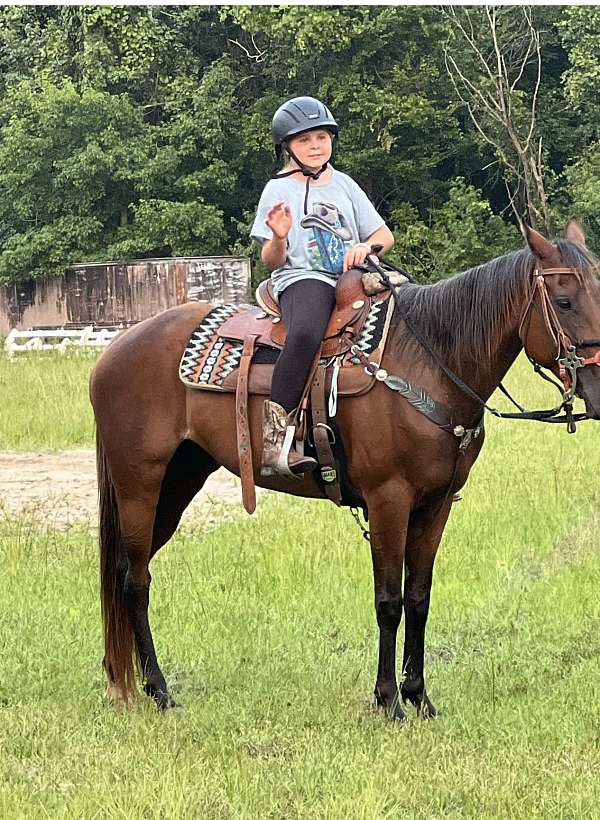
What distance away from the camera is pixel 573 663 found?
575 cm

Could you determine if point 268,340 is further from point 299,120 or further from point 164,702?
point 164,702

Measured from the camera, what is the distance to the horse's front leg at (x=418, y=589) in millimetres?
5027

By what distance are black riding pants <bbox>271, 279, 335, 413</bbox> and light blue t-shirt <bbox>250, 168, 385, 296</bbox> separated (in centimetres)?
6

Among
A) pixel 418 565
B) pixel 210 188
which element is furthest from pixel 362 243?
pixel 210 188

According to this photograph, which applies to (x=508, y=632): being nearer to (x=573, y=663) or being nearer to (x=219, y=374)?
(x=573, y=663)

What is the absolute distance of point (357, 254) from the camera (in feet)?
16.3

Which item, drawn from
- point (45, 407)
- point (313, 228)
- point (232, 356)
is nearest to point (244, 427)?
point (232, 356)

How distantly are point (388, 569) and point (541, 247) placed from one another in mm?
1517

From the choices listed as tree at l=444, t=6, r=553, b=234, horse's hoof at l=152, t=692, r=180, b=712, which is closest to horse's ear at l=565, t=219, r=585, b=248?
horse's hoof at l=152, t=692, r=180, b=712

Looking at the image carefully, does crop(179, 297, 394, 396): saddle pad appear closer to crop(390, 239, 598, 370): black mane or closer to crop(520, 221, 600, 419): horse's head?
crop(390, 239, 598, 370): black mane

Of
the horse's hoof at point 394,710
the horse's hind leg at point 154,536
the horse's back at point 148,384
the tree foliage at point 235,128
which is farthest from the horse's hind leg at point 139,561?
the tree foliage at point 235,128

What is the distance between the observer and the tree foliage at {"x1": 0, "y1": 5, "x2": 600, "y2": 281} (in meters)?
33.2

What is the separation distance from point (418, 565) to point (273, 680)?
1020mm

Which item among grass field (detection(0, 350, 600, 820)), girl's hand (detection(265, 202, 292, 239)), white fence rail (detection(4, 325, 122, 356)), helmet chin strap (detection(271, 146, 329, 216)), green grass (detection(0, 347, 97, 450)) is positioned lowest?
white fence rail (detection(4, 325, 122, 356))
